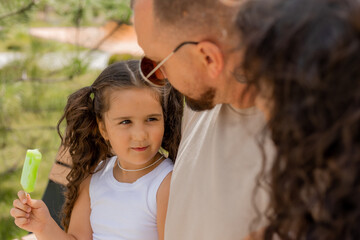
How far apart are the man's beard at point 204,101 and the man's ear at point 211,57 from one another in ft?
0.23

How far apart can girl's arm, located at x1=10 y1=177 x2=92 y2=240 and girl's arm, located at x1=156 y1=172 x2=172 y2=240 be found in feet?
1.22

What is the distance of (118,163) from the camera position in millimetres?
2180

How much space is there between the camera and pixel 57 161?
2613 mm

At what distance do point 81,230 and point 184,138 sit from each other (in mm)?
702

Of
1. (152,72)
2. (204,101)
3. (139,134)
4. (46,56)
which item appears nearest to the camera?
(204,101)

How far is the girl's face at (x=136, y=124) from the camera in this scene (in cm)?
196

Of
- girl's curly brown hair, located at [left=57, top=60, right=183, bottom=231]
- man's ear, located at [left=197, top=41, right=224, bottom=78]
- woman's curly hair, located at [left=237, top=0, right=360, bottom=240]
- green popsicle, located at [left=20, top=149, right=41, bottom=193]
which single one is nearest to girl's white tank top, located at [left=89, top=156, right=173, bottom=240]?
girl's curly brown hair, located at [left=57, top=60, right=183, bottom=231]

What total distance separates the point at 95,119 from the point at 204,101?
0.87 m

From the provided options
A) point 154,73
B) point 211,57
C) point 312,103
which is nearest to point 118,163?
point 154,73

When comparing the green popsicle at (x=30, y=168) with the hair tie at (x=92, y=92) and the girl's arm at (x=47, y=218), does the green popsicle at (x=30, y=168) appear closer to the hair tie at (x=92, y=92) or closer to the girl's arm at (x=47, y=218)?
the girl's arm at (x=47, y=218)

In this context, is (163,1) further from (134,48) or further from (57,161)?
(134,48)

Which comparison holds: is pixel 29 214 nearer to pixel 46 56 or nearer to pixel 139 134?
pixel 139 134

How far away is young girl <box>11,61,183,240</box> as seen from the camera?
6.48 ft

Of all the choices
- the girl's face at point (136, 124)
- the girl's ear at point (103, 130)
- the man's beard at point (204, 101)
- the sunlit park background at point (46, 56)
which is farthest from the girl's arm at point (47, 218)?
the sunlit park background at point (46, 56)
